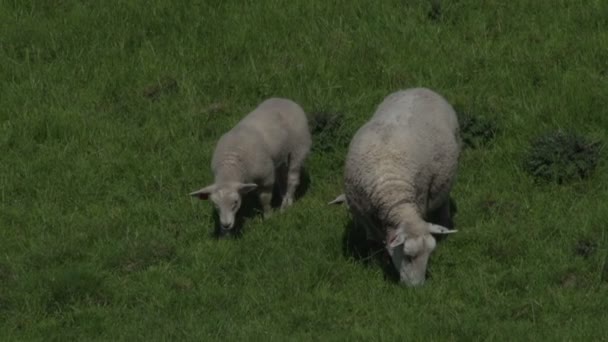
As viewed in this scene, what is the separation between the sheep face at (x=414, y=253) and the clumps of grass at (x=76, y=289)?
7.86 ft

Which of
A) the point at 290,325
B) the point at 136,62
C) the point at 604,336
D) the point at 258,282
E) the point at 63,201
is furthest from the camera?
the point at 136,62

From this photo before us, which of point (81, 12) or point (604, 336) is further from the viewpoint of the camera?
point (81, 12)

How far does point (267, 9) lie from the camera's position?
16.1 m

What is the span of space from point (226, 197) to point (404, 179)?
5.63ft

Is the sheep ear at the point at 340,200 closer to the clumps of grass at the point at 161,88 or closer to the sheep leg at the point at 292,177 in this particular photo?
the sheep leg at the point at 292,177

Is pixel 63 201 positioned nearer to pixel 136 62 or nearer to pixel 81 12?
pixel 136 62

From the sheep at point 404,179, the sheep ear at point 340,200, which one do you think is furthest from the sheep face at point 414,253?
the sheep ear at point 340,200

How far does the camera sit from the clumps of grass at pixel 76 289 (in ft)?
37.0

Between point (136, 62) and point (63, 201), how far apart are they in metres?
2.74

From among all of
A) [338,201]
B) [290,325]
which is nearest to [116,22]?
[338,201]

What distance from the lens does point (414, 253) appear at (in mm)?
11172

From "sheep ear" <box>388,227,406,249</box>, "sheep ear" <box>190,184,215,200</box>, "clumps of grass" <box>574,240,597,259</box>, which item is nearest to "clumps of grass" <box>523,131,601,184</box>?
"clumps of grass" <box>574,240,597,259</box>

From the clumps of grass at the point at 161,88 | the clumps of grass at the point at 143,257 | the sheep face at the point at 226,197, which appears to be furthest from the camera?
the clumps of grass at the point at 161,88

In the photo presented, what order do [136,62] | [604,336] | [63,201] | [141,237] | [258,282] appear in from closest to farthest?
[604,336] < [258,282] < [141,237] < [63,201] < [136,62]
